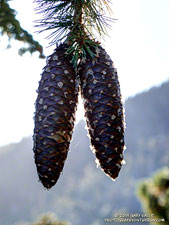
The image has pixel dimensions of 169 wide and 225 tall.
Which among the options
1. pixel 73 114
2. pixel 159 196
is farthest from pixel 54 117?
pixel 159 196

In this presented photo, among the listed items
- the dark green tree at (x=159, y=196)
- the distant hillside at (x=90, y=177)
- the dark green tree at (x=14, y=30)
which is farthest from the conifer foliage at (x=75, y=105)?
the distant hillside at (x=90, y=177)

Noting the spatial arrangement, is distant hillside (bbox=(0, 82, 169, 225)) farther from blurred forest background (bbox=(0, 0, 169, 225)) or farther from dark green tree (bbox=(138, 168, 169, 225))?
dark green tree (bbox=(138, 168, 169, 225))

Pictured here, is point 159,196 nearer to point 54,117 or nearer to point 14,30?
point 14,30

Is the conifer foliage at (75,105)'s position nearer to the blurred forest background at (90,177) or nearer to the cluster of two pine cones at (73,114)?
the cluster of two pine cones at (73,114)

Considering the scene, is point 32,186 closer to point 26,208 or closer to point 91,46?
point 26,208

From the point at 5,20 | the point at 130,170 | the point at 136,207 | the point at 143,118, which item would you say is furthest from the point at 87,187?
the point at 5,20

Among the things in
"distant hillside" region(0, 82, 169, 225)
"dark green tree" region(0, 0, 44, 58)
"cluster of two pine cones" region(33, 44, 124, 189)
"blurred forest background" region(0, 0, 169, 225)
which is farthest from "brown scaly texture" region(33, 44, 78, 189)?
"distant hillside" region(0, 82, 169, 225)
